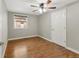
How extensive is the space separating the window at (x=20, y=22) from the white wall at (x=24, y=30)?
1.00 ft

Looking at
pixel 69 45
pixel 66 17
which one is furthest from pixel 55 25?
pixel 69 45

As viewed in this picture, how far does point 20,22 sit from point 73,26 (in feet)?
15.2

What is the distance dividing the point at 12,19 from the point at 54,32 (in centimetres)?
346

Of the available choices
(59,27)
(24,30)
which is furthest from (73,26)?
(24,30)

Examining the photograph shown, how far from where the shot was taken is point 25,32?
726 cm

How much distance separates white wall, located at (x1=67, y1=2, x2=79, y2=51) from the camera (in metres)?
3.57

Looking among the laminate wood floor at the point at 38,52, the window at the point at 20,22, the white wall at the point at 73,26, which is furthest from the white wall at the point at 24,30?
the white wall at the point at 73,26

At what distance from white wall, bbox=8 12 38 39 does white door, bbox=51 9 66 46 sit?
8.56 feet

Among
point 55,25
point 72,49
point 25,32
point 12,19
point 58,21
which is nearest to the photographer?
point 72,49

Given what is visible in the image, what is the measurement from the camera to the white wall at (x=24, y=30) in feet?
20.5

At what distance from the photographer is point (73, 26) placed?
12.4 ft

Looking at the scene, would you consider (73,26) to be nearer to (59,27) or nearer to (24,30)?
(59,27)

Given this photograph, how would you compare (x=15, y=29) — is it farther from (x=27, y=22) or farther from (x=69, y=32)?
(x=69, y=32)

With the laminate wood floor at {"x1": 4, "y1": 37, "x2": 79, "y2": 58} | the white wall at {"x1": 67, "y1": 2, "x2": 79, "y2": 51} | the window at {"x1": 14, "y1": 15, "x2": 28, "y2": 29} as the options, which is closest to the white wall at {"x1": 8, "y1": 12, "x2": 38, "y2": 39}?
the window at {"x1": 14, "y1": 15, "x2": 28, "y2": 29}
